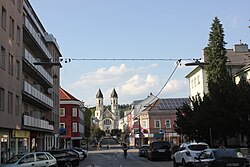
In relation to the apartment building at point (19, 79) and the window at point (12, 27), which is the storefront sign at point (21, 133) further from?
the window at point (12, 27)

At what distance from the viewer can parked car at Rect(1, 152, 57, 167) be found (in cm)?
2222

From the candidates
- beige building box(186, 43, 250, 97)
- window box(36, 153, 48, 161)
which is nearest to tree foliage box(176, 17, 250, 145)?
beige building box(186, 43, 250, 97)

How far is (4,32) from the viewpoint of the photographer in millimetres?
32219

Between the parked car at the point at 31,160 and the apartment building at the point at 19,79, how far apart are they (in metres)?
5.51

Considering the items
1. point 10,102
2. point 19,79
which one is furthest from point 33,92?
point 10,102

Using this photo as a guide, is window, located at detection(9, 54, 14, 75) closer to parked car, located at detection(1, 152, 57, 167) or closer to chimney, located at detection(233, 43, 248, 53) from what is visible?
parked car, located at detection(1, 152, 57, 167)

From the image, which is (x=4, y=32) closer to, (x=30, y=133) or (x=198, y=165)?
(x=30, y=133)

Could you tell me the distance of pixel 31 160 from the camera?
75.3ft

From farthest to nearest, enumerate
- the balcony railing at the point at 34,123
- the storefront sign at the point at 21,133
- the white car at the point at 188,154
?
1. the balcony railing at the point at 34,123
2. the storefront sign at the point at 21,133
3. the white car at the point at 188,154

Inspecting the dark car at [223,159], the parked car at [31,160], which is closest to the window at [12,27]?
the parked car at [31,160]

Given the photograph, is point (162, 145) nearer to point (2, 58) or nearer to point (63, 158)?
point (63, 158)

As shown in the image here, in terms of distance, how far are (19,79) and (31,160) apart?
1573 centimetres

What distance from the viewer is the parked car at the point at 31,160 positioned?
22.2 m

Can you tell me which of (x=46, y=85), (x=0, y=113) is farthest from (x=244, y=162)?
(x=46, y=85)
